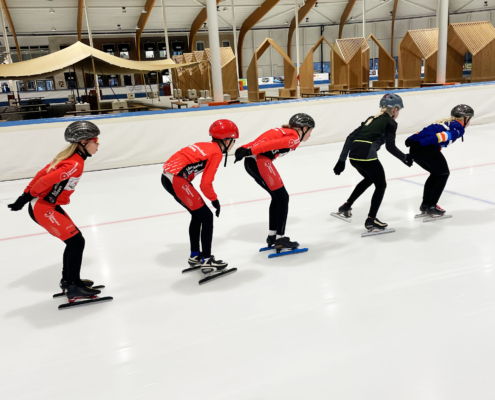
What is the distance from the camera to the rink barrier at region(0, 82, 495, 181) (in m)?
6.85

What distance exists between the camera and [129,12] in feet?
78.0

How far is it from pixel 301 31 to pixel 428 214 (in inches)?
1124

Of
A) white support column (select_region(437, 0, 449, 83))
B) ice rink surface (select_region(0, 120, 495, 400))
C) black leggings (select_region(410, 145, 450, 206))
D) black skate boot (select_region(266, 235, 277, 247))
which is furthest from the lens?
white support column (select_region(437, 0, 449, 83))

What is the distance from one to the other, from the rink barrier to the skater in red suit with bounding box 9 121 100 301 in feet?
15.6

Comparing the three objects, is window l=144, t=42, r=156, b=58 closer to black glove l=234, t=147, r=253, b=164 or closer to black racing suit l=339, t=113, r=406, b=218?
black racing suit l=339, t=113, r=406, b=218

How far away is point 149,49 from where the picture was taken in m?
27.5

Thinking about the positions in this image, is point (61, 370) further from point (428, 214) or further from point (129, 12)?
point (129, 12)

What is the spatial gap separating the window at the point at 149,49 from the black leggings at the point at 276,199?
87.8 feet

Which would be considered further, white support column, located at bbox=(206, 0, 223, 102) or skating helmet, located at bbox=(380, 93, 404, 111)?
white support column, located at bbox=(206, 0, 223, 102)

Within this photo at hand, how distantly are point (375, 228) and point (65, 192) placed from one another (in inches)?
102

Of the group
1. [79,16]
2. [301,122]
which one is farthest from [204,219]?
[79,16]

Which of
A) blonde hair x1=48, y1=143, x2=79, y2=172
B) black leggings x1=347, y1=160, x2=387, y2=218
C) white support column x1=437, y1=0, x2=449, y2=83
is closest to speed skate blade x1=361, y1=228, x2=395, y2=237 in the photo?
black leggings x1=347, y1=160, x2=387, y2=218

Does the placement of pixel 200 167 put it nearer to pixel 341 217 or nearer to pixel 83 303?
pixel 83 303

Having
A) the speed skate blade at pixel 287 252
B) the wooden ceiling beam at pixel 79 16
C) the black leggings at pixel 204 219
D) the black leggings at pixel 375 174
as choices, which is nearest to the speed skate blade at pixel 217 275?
the black leggings at pixel 204 219
